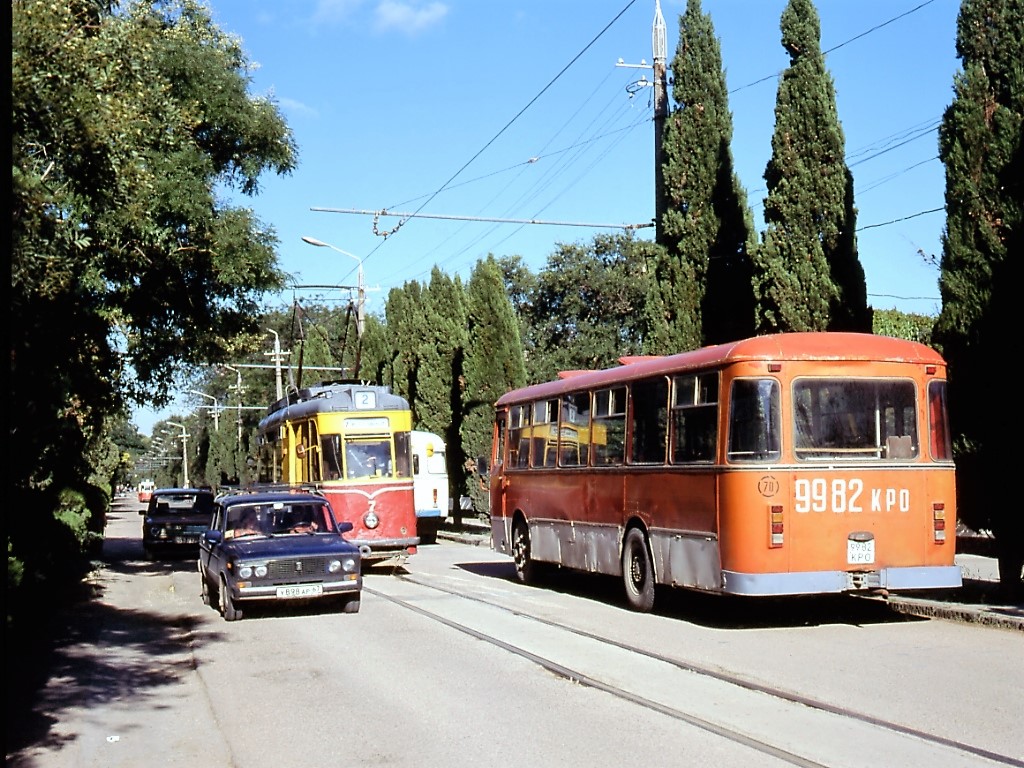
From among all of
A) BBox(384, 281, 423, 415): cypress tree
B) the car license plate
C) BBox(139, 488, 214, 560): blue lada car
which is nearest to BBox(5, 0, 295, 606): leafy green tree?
BBox(139, 488, 214, 560): blue lada car

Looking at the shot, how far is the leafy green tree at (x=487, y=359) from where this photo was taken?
38.9 metres

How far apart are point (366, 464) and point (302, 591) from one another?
27.1 ft

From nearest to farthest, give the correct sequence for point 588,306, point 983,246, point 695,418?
point 695,418 < point 983,246 < point 588,306

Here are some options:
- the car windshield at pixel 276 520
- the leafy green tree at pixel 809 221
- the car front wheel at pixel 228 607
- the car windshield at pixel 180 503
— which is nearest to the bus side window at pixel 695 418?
the car windshield at pixel 276 520

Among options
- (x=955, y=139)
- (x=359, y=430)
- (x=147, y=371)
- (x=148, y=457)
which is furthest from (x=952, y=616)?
(x=148, y=457)

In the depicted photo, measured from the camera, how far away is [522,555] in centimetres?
2133

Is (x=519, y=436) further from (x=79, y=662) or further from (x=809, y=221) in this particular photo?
(x=79, y=662)

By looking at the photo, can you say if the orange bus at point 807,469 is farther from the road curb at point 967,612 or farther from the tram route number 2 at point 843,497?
the road curb at point 967,612

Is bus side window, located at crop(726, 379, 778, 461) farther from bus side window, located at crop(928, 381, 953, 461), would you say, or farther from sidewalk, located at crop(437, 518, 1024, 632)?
sidewalk, located at crop(437, 518, 1024, 632)

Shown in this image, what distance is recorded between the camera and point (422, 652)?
41.5ft

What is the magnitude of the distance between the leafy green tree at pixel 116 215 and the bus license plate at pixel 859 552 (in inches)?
336

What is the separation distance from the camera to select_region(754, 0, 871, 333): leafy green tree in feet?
64.6

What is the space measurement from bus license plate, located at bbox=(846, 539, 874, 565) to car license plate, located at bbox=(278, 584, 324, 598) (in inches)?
256

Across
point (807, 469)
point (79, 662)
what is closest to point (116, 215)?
point (79, 662)
